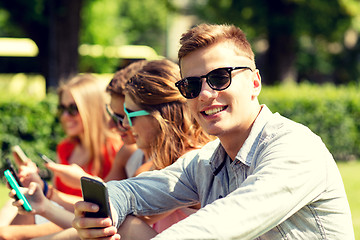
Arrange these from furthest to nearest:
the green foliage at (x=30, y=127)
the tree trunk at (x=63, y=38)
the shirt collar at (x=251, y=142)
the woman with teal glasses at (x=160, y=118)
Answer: the tree trunk at (x=63, y=38) < the green foliage at (x=30, y=127) < the woman with teal glasses at (x=160, y=118) < the shirt collar at (x=251, y=142)

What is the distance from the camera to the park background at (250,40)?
9797mm

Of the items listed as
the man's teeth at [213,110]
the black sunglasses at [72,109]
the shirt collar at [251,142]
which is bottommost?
the black sunglasses at [72,109]

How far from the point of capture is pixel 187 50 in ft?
8.00

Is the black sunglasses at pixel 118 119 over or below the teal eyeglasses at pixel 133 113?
below

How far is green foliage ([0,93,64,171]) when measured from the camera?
31.7ft

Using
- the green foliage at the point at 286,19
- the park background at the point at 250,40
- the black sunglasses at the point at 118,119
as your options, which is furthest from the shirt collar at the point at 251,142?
the green foliage at the point at 286,19

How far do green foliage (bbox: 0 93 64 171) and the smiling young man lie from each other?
7308mm

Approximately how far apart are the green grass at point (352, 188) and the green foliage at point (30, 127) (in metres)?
0.79

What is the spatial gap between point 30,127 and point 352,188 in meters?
5.62

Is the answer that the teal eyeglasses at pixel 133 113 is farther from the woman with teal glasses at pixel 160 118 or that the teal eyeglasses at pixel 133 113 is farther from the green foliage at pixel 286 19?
the green foliage at pixel 286 19

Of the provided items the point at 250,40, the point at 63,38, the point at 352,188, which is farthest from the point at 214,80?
the point at 250,40

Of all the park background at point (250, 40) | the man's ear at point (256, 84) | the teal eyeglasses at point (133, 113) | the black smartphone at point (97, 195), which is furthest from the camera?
the park background at point (250, 40)

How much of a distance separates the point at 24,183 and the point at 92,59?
18.2 metres

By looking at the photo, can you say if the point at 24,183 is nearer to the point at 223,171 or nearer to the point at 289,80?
the point at 223,171
